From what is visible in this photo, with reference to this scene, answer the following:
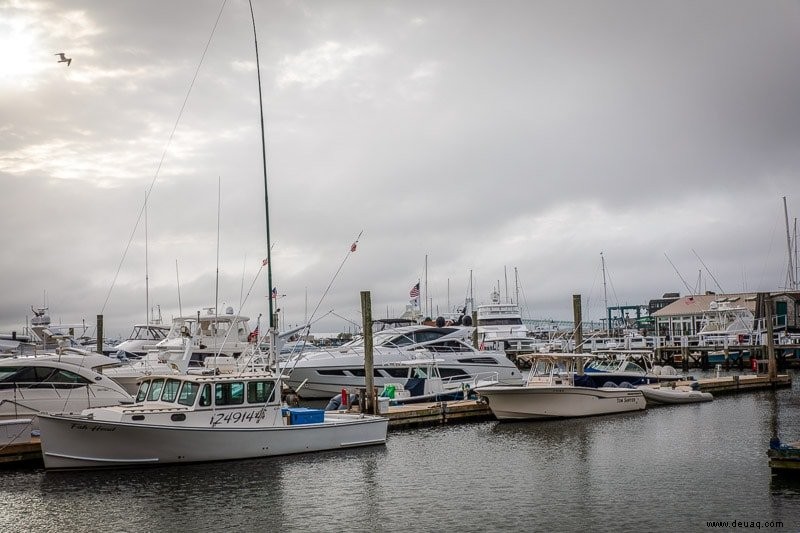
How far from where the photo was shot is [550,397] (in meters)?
32.8

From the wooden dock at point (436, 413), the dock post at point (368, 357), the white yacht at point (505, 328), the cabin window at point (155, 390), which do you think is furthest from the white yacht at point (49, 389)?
the white yacht at point (505, 328)

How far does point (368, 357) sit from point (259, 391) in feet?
25.6

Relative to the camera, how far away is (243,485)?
20.3m

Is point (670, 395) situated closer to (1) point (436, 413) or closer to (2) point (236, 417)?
(1) point (436, 413)

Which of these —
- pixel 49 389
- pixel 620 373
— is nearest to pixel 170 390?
pixel 49 389

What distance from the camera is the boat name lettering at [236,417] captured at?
74.3ft

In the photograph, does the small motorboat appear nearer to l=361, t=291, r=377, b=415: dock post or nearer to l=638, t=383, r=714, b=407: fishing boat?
l=638, t=383, r=714, b=407: fishing boat

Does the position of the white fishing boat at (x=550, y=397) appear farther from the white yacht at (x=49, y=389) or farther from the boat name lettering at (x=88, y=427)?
the boat name lettering at (x=88, y=427)

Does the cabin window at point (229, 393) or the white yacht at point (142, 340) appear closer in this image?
the cabin window at point (229, 393)

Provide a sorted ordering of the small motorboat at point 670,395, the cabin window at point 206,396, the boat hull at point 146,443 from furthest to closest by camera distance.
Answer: the small motorboat at point 670,395 → the cabin window at point 206,396 → the boat hull at point 146,443

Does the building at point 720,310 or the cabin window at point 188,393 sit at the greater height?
the building at point 720,310

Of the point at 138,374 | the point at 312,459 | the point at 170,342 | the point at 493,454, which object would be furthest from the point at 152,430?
the point at 170,342

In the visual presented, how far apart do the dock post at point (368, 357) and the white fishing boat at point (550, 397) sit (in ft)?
17.4

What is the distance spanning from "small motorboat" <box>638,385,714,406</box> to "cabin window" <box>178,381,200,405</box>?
24341mm
